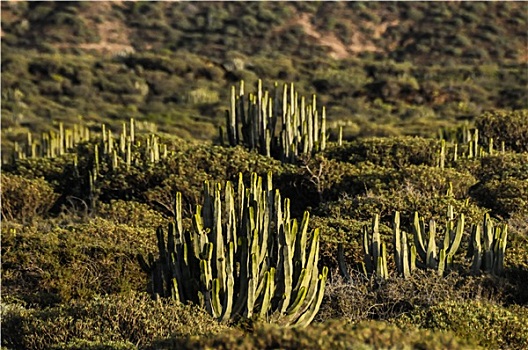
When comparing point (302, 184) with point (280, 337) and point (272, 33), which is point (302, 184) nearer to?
point (280, 337)

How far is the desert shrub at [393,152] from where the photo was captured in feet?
48.6

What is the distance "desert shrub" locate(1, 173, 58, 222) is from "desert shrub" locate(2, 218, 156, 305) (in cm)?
284

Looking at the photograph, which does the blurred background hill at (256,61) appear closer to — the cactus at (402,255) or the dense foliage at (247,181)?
the dense foliage at (247,181)

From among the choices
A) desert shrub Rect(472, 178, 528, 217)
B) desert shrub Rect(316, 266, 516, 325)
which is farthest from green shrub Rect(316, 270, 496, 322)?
desert shrub Rect(472, 178, 528, 217)

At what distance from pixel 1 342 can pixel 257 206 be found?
2462mm

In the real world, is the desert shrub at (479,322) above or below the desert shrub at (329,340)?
below

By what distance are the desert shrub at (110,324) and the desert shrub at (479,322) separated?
169 cm

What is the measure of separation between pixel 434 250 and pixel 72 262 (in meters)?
4.06

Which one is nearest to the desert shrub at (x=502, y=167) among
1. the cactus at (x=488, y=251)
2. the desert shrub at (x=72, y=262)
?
the cactus at (x=488, y=251)

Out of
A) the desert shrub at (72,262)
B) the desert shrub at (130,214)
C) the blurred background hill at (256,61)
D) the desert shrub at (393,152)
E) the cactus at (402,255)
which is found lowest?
the blurred background hill at (256,61)

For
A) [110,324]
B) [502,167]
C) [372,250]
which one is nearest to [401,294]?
[372,250]

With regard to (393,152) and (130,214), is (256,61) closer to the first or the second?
(393,152)

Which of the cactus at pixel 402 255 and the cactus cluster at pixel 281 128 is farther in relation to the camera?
the cactus cluster at pixel 281 128

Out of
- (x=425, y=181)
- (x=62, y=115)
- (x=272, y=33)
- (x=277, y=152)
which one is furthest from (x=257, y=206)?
(x=272, y=33)
